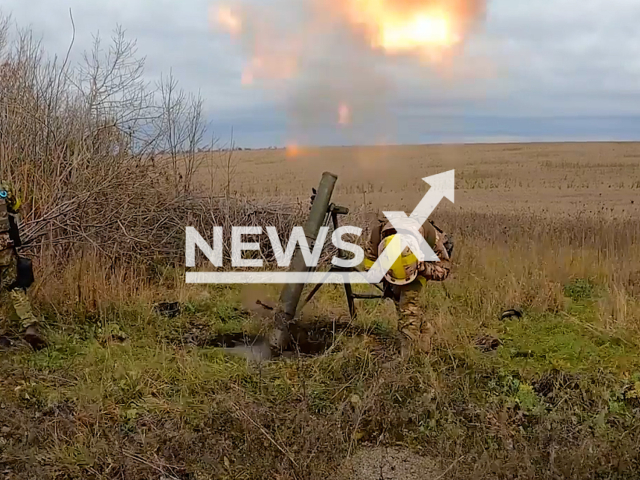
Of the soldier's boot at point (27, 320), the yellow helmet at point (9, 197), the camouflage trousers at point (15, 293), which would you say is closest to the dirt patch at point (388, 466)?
the soldier's boot at point (27, 320)

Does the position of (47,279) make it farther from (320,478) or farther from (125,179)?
(320,478)

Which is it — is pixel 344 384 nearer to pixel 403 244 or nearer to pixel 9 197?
pixel 403 244

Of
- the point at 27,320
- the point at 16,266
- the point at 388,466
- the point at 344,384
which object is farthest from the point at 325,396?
the point at 16,266

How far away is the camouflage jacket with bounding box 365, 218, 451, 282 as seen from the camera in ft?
18.2

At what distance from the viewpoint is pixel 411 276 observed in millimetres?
5441

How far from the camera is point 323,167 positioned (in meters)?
8.41

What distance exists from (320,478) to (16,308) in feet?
12.6

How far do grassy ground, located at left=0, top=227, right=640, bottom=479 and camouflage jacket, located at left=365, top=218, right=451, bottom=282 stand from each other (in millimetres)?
686

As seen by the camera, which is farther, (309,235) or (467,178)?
(467,178)

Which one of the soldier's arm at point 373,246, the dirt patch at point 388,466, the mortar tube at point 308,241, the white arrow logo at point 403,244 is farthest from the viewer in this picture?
the mortar tube at point 308,241

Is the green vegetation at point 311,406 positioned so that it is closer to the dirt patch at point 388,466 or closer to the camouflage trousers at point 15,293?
the dirt patch at point 388,466

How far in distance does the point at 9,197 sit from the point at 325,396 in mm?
3481

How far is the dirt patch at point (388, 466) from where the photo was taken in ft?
12.2

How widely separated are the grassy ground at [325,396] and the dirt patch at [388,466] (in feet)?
0.21
